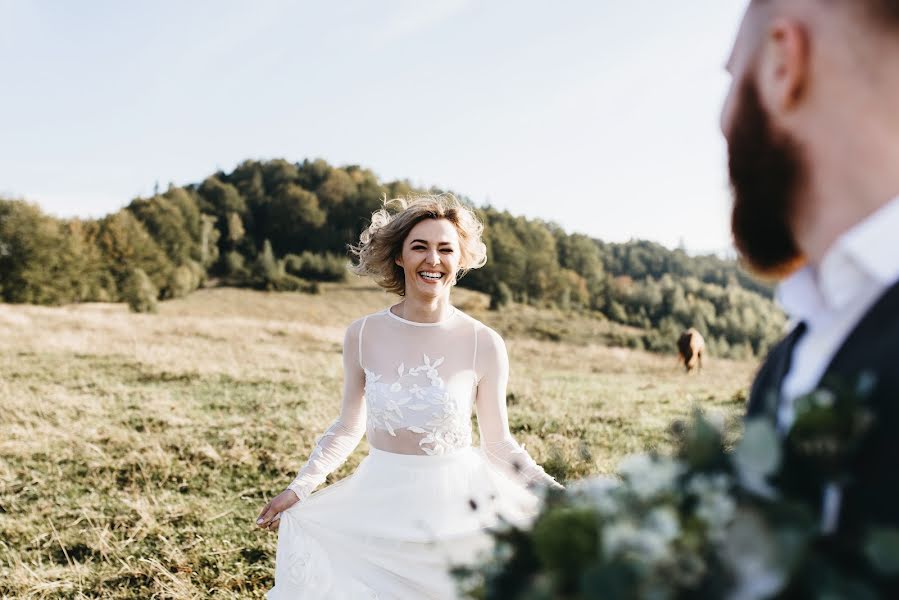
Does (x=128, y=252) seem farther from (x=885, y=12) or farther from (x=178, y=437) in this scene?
(x=885, y=12)

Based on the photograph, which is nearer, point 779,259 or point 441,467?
point 779,259

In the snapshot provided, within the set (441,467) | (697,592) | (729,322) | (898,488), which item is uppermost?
(898,488)

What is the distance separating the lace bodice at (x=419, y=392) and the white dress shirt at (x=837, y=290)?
233cm

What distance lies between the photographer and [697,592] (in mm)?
874

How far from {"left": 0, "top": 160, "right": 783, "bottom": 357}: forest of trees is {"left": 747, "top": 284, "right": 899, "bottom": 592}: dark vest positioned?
3716 cm

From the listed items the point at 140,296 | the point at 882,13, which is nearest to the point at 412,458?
the point at 882,13

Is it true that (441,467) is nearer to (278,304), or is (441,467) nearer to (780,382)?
(780,382)

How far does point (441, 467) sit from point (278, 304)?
42.8 meters

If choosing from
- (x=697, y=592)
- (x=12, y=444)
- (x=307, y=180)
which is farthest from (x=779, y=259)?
(x=307, y=180)

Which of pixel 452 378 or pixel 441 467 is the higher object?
pixel 452 378

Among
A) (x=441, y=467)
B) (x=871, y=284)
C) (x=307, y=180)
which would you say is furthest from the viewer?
(x=307, y=180)

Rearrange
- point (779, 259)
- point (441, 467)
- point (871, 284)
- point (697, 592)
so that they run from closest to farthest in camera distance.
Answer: point (697, 592)
point (871, 284)
point (779, 259)
point (441, 467)

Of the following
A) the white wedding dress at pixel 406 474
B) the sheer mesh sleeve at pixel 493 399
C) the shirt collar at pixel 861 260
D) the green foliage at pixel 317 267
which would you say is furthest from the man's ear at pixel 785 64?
the green foliage at pixel 317 267

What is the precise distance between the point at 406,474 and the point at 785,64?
2812 millimetres
